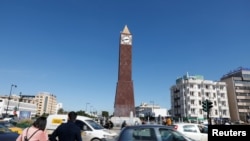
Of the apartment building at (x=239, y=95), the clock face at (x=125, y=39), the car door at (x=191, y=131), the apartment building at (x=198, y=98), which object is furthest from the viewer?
the apartment building at (x=239, y=95)

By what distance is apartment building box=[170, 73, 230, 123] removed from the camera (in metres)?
72.1

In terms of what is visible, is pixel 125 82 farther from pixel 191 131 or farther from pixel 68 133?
pixel 68 133

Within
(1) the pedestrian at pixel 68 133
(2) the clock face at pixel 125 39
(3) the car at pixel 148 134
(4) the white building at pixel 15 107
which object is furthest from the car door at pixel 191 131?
(4) the white building at pixel 15 107

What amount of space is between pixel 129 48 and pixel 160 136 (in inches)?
1687


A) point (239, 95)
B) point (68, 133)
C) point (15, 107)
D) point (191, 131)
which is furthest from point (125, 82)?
point (15, 107)

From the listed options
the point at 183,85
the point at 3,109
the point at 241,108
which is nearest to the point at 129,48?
the point at 183,85

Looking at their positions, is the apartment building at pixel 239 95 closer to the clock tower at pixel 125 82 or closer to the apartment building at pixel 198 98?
the apartment building at pixel 198 98

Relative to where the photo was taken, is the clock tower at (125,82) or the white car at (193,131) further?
the clock tower at (125,82)

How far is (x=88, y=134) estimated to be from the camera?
1209 cm

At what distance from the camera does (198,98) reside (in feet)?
245

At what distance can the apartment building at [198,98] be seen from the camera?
7206 cm

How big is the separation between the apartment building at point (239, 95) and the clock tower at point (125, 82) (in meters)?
47.6

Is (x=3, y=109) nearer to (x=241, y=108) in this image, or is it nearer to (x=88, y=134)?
(x=241, y=108)

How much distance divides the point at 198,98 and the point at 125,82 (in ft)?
125
